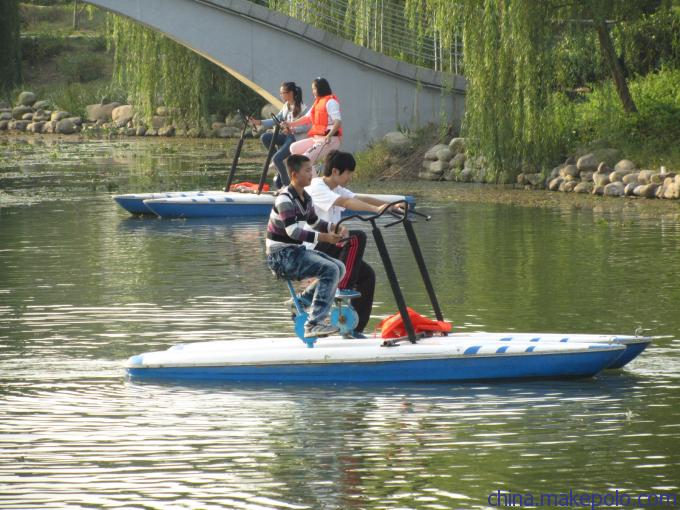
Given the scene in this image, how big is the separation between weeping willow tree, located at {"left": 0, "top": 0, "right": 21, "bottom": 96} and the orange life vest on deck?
2610 centimetres

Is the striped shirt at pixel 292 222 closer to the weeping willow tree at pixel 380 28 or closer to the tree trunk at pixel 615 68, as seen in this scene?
the tree trunk at pixel 615 68

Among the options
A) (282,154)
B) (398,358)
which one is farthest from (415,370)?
(282,154)

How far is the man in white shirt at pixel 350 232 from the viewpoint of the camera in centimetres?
992

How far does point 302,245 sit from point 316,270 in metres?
0.23

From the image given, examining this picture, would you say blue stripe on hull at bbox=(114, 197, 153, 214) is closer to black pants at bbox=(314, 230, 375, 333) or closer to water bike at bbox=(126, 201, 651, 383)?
black pants at bbox=(314, 230, 375, 333)

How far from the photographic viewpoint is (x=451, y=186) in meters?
23.5

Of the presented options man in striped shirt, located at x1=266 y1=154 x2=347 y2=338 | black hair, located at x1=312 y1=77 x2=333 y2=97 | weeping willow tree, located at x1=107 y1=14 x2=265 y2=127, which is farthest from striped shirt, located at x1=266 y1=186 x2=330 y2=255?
weeping willow tree, located at x1=107 y1=14 x2=265 y2=127

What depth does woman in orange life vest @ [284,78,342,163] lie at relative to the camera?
1877 centimetres

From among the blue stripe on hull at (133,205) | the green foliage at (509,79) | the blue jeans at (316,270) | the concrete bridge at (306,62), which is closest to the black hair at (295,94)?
the blue stripe on hull at (133,205)

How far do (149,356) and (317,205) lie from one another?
1.61 metres

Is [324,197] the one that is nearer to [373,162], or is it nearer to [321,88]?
[321,88]

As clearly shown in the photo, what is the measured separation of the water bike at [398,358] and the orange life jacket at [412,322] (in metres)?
0.03

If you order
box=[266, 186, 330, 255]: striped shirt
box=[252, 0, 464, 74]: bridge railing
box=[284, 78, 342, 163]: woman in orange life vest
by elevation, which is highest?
box=[252, 0, 464, 74]: bridge railing

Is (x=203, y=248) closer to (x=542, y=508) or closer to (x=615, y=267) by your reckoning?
(x=615, y=267)
